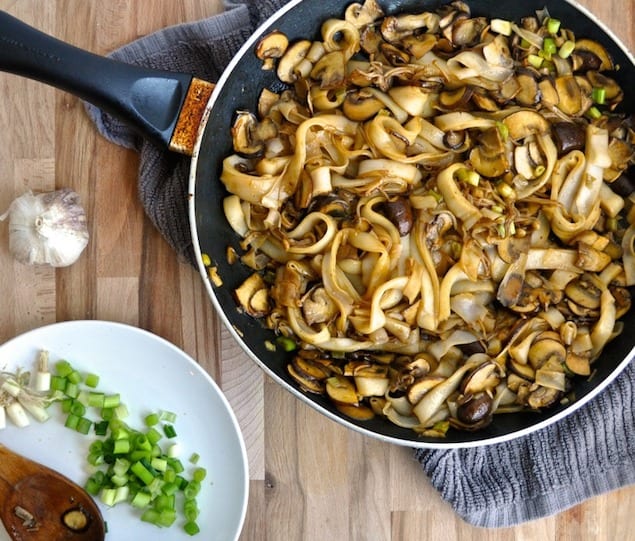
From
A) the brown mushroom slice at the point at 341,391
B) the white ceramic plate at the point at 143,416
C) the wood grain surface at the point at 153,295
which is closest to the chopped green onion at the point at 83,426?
the white ceramic plate at the point at 143,416

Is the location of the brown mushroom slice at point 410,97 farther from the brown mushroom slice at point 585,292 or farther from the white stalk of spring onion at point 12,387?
the white stalk of spring onion at point 12,387

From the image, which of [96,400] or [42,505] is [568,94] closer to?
[96,400]

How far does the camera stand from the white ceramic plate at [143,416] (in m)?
2.22

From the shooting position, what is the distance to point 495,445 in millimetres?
2324

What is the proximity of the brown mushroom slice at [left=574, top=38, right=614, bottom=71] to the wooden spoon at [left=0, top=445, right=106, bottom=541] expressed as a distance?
182cm

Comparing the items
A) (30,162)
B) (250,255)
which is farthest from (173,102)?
(30,162)

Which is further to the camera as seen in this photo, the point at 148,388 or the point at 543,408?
the point at 148,388

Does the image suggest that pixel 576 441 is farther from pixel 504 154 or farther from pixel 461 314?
pixel 504 154

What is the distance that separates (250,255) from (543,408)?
0.86 meters

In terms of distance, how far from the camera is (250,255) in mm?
2125

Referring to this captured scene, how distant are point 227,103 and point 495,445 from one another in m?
1.23

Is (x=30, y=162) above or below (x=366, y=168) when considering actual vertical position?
below

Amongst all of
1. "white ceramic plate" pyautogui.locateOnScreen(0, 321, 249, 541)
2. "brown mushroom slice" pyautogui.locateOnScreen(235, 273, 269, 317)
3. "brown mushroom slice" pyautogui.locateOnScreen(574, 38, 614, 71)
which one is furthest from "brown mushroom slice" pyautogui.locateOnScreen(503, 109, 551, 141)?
"white ceramic plate" pyautogui.locateOnScreen(0, 321, 249, 541)

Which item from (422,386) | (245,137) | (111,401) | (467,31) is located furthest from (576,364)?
(111,401)
